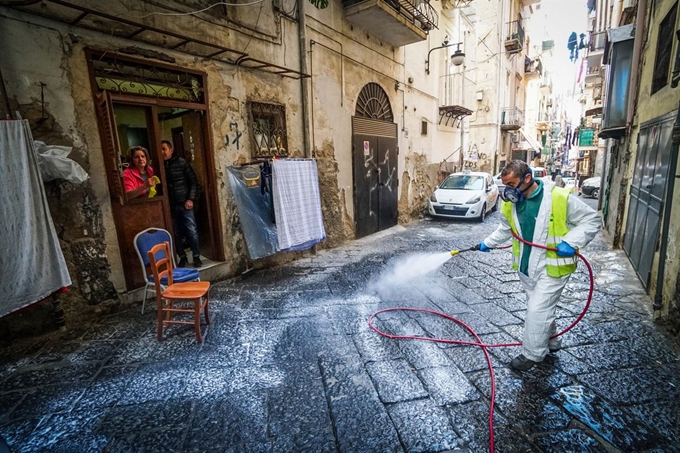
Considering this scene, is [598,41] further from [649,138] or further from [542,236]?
[542,236]

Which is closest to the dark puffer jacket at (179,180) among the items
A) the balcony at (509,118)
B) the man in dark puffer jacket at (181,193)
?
the man in dark puffer jacket at (181,193)

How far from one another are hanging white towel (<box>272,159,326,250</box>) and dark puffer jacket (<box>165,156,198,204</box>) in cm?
126

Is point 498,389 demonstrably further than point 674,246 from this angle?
No

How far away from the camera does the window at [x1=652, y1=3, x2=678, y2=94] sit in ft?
14.6

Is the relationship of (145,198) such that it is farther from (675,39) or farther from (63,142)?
(675,39)

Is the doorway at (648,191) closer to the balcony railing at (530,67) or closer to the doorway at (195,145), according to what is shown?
the doorway at (195,145)

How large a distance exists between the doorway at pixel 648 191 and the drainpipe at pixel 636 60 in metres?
1.03

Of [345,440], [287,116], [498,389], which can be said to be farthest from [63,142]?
[498,389]

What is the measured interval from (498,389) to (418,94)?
31.5ft

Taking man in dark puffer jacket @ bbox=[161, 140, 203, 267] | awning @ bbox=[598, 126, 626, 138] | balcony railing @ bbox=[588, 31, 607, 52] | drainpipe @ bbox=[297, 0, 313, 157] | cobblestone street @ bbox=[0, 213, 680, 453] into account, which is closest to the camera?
cobblestone street @ bbox=[0, 213, 680, 453]

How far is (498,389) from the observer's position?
261 cm

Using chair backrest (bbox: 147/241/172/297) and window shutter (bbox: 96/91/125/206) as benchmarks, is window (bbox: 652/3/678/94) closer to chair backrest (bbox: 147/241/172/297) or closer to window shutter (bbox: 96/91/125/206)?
chair backrest (bbox: 147/241/172/297)

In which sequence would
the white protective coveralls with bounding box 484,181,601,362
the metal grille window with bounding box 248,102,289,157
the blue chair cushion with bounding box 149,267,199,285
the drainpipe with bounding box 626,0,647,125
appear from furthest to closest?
the drainpipe with bounding box 626,0,647,125, the metal grille window with bounding box 248,102,289,157, the blue chair cushion with bounding box 149,267,199,285, the white protective coveralls with bounding box 484,181,601,362

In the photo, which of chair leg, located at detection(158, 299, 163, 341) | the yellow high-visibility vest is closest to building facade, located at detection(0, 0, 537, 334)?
chair leg, located at detection(158, 299, 163, 341)
